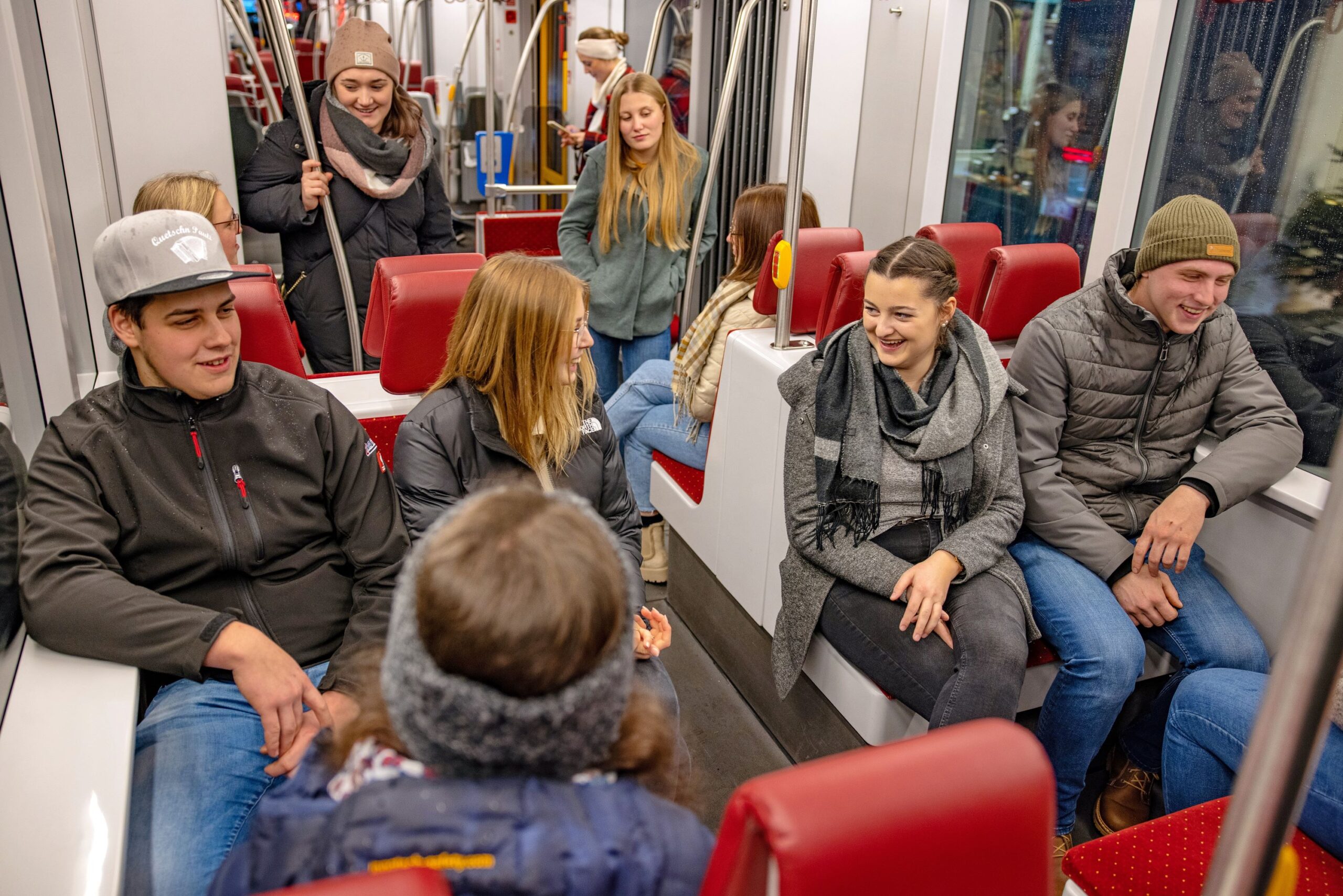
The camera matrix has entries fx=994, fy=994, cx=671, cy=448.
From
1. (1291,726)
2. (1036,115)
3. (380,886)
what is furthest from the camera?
(1036,115)

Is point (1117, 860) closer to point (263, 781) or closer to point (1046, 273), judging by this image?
point (263, 781)

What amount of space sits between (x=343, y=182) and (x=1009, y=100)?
7.87ft

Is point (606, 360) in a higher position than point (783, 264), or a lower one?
lower

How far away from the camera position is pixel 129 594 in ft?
4.68

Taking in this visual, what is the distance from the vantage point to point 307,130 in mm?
2807

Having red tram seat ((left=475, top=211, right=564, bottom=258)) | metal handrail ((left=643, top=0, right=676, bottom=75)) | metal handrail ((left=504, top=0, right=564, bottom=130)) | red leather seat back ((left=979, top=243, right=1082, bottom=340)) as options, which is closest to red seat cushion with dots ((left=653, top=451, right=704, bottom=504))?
red leather seat back ((left=979, top=243, right=1082, bottom=340))

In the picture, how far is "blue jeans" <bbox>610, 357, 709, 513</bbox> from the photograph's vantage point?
9.92 feet

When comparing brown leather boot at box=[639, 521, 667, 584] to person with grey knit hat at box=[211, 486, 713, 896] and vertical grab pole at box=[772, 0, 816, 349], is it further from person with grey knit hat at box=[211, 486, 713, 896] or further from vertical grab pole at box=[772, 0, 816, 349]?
person with grey knit hat at box=[211, 486, 713, 896]

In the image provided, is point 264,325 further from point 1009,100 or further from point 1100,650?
point 1009,100

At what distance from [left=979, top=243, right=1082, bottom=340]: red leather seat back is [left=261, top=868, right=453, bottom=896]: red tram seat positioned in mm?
2300

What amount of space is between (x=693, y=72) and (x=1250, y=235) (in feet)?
10.5

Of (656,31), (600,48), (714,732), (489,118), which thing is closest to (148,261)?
(714,732)

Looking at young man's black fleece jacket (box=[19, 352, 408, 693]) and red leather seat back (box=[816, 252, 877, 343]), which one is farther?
red leather seat back (box=[816, 252, 877, 343])

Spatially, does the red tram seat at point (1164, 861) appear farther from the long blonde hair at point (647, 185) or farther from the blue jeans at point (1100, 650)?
the long blonde hair at point (647, 185)
